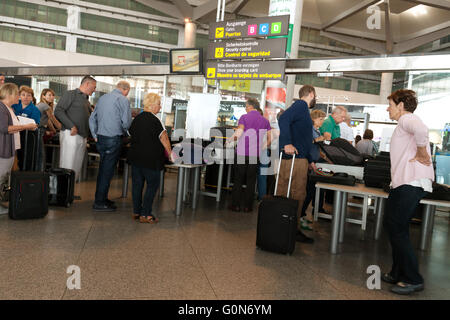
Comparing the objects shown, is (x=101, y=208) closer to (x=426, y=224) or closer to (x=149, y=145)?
(x=149, y=145)

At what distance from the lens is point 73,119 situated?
17.3 feet

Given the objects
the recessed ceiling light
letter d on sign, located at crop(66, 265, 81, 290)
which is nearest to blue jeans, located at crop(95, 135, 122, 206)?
letter d on sign, located at crop(66, 265, 81, 290)

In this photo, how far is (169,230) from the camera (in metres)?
4.34

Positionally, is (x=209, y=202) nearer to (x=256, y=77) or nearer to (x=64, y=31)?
(x=256, y=77)

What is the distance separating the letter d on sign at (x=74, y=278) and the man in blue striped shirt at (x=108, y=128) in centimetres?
216

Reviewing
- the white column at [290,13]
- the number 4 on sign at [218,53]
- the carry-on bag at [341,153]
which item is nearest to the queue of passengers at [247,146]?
the carry-on bag at [341,153]

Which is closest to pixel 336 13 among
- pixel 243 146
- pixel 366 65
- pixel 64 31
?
pixel 64 31

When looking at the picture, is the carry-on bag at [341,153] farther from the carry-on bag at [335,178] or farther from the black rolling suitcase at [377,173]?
the black rolling suitcase at [377,173]

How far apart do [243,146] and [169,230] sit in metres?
2.03

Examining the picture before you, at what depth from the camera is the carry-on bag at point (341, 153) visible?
4844 millimetres

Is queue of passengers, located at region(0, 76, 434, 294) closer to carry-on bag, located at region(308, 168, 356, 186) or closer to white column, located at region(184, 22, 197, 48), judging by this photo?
carry-on bag, located at region(308, 168, 356, 186)

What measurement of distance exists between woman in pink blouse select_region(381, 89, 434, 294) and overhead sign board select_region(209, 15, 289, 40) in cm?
450

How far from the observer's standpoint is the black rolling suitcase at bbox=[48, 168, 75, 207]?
16.4ft
